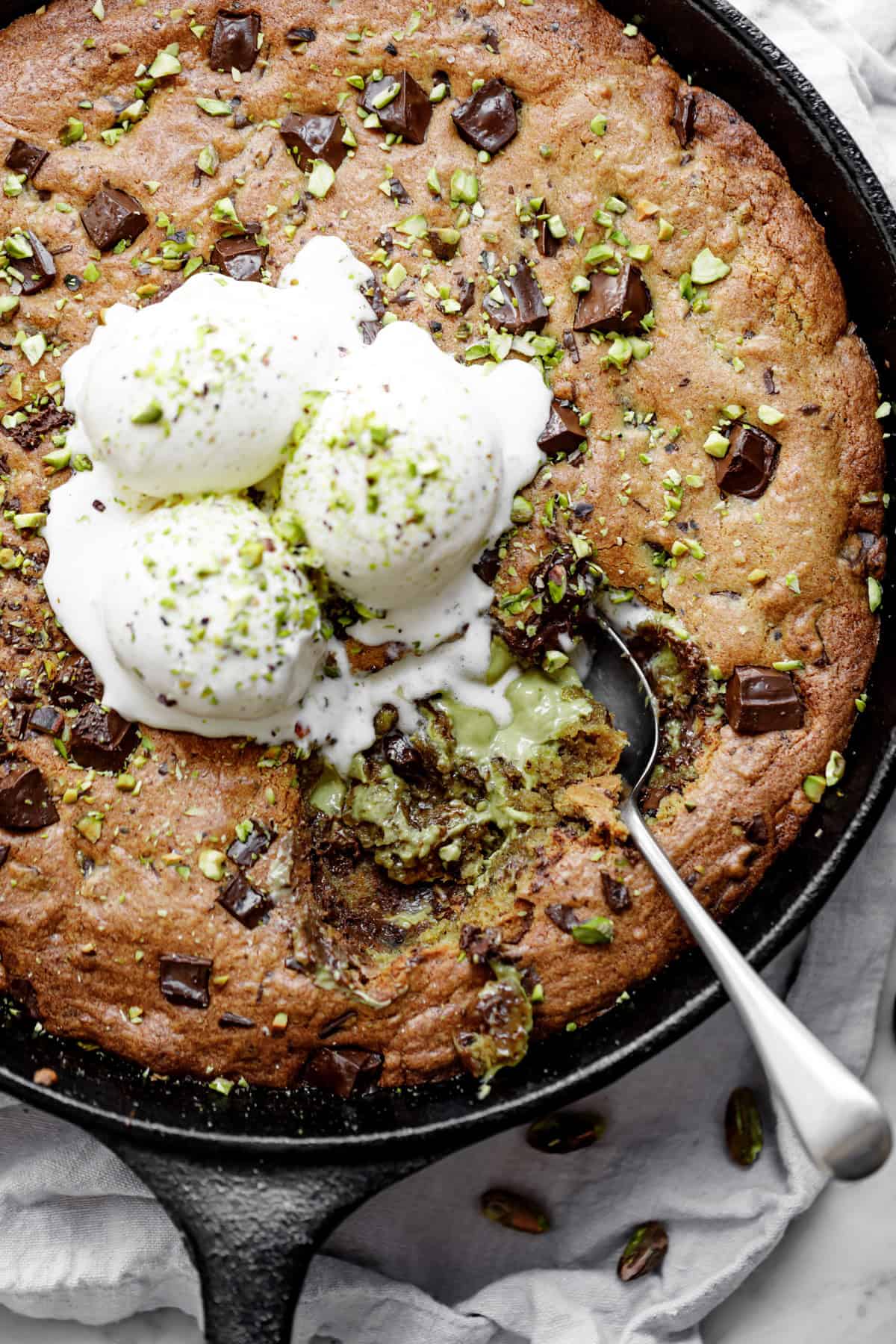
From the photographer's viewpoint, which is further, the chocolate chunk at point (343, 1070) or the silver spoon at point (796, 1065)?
→ the chocolate chunk at point (343, 1070)

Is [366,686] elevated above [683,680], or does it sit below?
below

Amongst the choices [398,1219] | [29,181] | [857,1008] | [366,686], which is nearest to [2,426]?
[29,181]

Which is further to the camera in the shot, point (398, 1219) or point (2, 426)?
point (398, 1219)

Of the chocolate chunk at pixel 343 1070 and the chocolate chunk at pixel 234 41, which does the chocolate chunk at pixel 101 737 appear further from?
the chocolate chunk at pixel 234 41

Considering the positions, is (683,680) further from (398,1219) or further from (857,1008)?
(398,1219)

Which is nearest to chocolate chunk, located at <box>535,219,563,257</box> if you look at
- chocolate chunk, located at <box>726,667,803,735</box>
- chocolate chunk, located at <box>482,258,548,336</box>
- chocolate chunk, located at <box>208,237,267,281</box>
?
chocolate chunk, located at <box>482,258,548,336</box>

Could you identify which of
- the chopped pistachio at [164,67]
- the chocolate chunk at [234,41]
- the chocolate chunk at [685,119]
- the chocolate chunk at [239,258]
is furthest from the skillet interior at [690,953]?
the chocolate chunk at [239,258]
